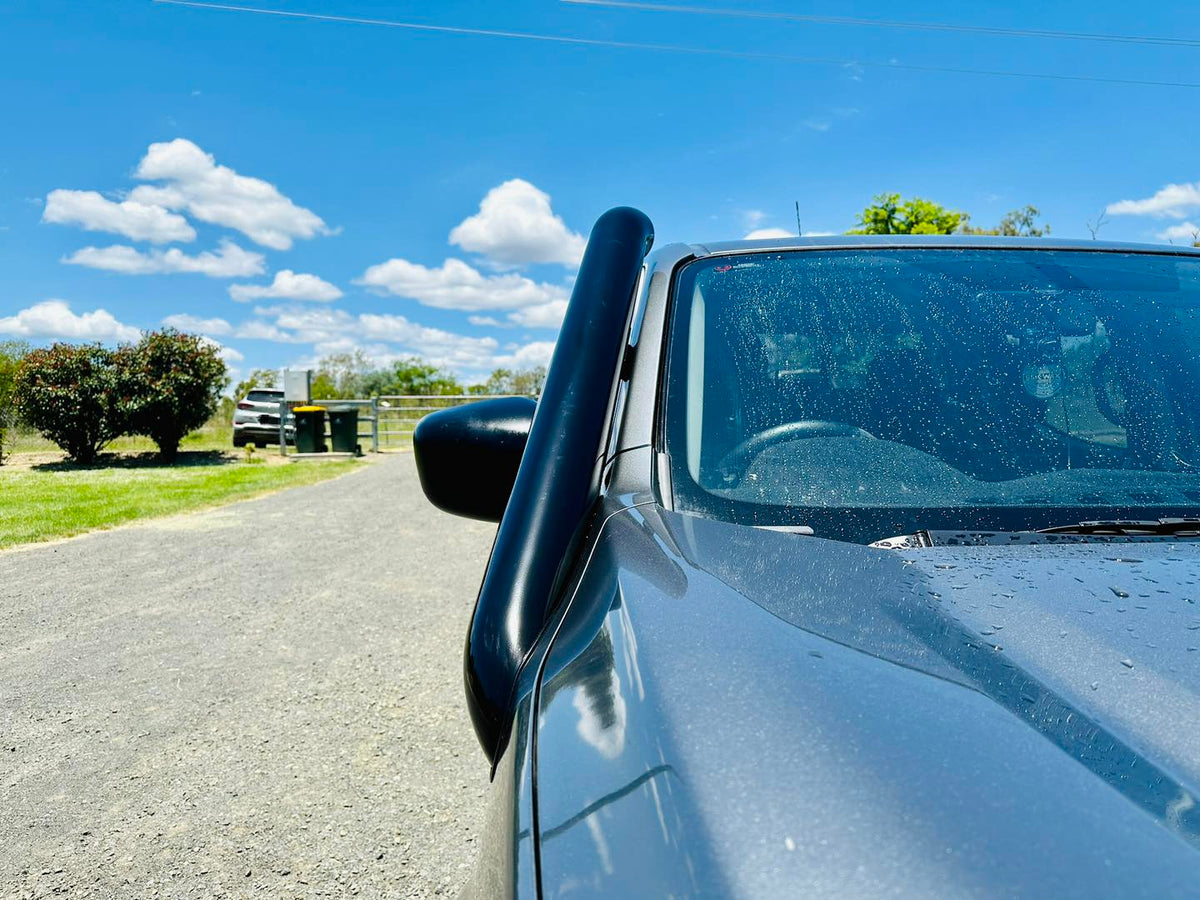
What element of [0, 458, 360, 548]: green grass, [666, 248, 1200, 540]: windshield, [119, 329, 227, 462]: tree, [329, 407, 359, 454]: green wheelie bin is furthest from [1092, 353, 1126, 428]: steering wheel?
[329, 407, 359, 454]: green wheelie bin

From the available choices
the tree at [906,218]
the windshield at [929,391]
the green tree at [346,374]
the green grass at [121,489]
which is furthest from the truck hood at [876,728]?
the green tree at [346,374]

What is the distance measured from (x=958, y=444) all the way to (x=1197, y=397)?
518 mm

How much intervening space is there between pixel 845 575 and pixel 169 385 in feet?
56.1

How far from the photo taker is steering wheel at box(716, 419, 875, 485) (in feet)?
4.50

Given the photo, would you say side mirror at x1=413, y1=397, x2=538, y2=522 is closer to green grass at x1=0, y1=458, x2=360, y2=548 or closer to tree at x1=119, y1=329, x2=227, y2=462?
green grass at x1=0, y1=458, x2=360, y2=548

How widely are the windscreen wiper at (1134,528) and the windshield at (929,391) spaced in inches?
1.9

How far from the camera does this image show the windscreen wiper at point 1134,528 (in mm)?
1183

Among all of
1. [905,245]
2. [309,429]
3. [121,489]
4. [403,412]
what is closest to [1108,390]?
[905,245]

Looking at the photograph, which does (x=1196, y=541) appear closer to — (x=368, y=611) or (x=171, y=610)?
(x=368, y=611)

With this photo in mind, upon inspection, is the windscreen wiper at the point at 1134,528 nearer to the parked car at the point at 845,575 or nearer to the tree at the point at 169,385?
the parked car at the point at 845,575

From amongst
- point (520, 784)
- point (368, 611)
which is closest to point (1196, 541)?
point (520, 784)

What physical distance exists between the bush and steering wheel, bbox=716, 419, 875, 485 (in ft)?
54.8

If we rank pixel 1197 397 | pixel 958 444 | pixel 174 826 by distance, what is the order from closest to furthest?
pixel 958 444
pixel 1197 397
pixel 174 826

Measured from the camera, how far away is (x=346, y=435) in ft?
59.9
